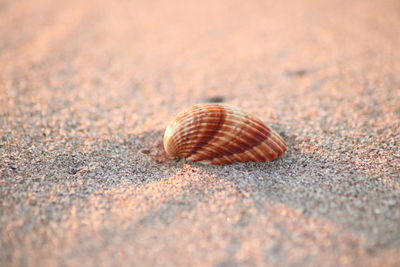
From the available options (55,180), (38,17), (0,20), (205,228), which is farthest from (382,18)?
(0,20)

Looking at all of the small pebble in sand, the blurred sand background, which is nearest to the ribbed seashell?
the blurred sand background

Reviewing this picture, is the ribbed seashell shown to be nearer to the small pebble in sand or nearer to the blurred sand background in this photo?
the blurred sand background

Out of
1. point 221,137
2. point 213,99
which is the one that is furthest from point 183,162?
point 213,99

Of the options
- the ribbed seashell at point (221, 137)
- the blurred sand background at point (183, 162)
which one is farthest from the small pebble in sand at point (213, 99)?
the ribbed seashell at point (221, 137)

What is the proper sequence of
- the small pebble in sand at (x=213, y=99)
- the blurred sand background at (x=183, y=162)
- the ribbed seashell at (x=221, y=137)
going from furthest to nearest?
the small pebble in sand at (x=213, y=99)
the ribbed seashell at (x=221, y=137)
the blurred sand background at (x=183, y=162)

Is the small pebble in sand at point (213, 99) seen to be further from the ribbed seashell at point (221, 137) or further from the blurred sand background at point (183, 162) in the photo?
the ribbed seashell at point (221, 137)

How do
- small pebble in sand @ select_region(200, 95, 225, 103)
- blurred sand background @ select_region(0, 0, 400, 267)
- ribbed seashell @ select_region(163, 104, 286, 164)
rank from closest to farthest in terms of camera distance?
blurred sand background @ select_region(0, 0, 400, 267), ribbed seashell @ select_region(163, 104, 286, 164), small pebble in sand @ select_region(200, 95, 225, 103)
